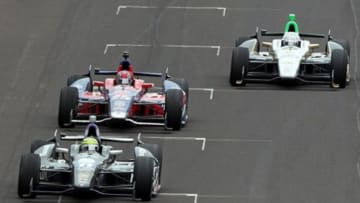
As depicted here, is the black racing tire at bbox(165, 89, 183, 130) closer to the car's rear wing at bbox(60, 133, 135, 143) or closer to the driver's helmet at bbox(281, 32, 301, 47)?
the car's rear wing at bbox(60, 133, 135, 143)

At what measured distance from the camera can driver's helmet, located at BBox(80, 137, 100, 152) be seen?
62594mm

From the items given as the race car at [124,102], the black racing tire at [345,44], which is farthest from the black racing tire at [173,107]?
the black racing tire at [345,44]

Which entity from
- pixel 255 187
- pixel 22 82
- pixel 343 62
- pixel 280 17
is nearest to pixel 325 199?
pixel 255 187

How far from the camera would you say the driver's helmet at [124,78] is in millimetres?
71375

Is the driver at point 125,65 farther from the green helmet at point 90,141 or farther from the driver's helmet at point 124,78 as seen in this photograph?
the green helmet at point 90,141

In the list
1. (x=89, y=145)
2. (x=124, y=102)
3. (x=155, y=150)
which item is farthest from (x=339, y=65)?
(x=89, y=145)

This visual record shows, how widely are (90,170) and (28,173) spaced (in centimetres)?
172

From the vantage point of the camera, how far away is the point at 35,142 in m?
63.7

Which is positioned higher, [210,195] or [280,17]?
[280,17]

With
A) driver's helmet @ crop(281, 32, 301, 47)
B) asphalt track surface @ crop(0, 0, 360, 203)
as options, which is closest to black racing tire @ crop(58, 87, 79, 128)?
asphalt track surface @ crop(0, 0, 360, 203)

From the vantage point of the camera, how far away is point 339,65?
7450 centimetres

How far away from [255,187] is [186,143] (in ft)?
17.3

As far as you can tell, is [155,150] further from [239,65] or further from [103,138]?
[239,65]

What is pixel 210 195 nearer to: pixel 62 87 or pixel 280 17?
pixel 62 87
